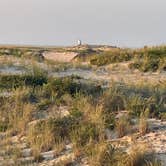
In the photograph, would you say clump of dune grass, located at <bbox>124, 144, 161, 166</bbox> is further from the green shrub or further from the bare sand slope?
the bare sand slope

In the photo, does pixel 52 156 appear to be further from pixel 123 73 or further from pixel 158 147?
pixel 123 73

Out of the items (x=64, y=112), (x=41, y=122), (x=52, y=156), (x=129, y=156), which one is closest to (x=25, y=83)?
(x=64, y=112)

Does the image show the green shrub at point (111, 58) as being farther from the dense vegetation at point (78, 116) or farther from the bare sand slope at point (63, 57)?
the bare sand slope at point (63, 57)

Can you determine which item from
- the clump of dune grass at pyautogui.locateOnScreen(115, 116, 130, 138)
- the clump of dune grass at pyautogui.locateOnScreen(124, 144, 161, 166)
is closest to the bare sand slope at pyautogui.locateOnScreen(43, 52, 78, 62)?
the clump of dune grass at pyautogui.locateOnScreen(115, 116, 130, 138)

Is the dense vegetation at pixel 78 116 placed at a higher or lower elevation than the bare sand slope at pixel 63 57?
higher

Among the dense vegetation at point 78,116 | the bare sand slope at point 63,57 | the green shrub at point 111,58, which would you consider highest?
the dense vegetation at point 78,116

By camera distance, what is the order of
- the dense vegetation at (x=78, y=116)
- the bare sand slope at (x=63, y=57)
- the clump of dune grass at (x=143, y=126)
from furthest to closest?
1. the bare sand slope at (x=63, y=57)
2. the clump of dune grass at (x=143, y=126)
3. the dense vegetation at (x=78, y=116)

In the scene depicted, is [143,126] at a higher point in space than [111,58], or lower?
higher

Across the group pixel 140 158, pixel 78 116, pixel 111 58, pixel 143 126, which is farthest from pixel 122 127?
pixel 111 58

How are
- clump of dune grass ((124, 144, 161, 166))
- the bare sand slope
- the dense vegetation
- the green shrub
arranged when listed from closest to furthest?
1. clump of dune grass ((124, 144, 161, 166))
2. the dense vegetation
3. the green shrub
4. the bare sand slope

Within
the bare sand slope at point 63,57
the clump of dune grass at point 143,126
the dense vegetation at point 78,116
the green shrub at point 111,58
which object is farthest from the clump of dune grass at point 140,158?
the bare sand slope at point 63,57

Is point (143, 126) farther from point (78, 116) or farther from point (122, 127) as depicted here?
point (78, 116)

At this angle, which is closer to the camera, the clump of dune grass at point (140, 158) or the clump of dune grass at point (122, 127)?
the clump of dune grass at point (140, 158)

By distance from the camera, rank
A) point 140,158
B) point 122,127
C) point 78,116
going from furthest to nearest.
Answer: point 78,116
point 122,127
point 140,158
